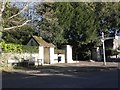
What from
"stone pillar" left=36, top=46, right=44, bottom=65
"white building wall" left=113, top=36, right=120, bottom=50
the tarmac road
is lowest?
the tarmac road

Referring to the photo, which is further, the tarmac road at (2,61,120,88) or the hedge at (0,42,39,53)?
the hedge at (0,42,39,53)

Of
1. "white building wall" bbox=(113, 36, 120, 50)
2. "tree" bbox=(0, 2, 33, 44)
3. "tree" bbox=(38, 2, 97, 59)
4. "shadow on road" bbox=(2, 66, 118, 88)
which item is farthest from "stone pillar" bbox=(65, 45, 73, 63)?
"white building wall" bbox=(113, 36, 120, 50)

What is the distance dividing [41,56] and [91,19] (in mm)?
14955

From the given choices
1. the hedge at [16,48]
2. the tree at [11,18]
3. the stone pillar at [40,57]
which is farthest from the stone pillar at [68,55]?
the tree at [11,18]

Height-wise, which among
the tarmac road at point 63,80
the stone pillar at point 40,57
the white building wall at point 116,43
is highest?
the white building wall at point 116,43

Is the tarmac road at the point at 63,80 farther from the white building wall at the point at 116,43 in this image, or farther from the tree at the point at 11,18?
the white building wall at the point at 116,43

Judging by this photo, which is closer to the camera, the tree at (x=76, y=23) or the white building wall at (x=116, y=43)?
the tree at (x=76, y=23)

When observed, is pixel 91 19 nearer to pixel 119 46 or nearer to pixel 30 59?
pixel 30 59

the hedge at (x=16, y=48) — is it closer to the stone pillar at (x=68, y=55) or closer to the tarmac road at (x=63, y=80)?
the stone pillar at (x=68, y=55)

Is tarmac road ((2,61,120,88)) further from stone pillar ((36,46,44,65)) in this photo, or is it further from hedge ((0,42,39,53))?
stone pillar ((36,46,44,65))

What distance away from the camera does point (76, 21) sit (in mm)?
51219

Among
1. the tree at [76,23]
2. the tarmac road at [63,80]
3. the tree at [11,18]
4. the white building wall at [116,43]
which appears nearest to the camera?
the tarmac road at [63,80]

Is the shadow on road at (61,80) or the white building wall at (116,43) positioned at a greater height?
the white building wall at (116,43)

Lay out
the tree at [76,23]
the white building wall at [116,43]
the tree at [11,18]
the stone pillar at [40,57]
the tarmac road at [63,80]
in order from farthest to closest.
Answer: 1. the white building wall at [116,43]
2. the tree at [76,23]
3. the stone pillar at [40,57]
4. the tree at [11,18]
5. the tarmac road at [63,80]
